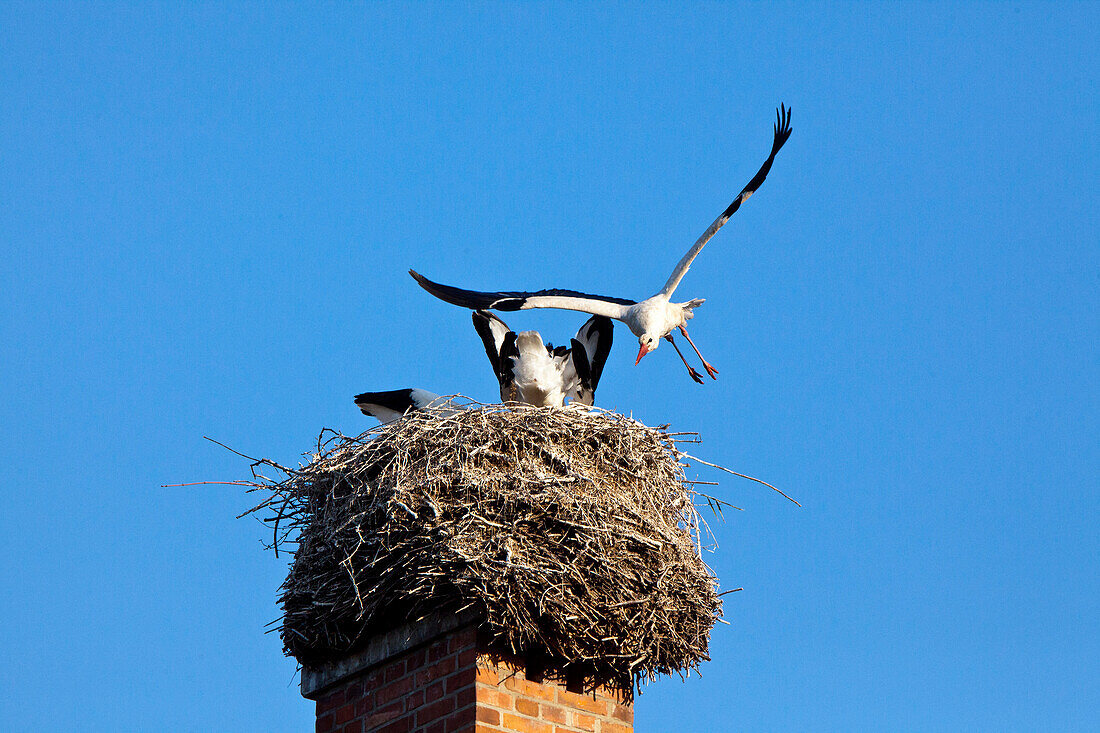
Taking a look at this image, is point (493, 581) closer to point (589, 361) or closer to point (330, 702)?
point (330, 702)

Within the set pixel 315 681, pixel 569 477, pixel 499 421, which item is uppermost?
pixel 499 421

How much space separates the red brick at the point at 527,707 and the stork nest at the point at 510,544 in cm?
24

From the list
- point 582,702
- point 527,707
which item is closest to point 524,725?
point 527,707

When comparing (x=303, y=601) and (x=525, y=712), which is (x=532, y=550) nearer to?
(x=525, y=712)

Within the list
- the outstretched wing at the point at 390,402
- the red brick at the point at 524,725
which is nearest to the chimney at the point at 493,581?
the red brick at the point at 524,725

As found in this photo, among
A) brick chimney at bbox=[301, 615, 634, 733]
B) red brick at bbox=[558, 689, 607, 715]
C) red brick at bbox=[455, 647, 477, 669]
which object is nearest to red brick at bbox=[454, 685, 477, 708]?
brick chimney at bbox=[301, 615, 634, 733]

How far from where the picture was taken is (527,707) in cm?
655

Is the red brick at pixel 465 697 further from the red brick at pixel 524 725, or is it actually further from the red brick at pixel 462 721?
the red brick at pixel 524 725

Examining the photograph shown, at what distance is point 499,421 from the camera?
7.67 m

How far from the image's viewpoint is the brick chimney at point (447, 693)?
6.39 m

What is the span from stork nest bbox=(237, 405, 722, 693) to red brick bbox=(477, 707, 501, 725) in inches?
12.4

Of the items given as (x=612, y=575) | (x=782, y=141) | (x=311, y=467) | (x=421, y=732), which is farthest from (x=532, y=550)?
(x=782, y=141)

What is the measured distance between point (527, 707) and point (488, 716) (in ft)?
0.96

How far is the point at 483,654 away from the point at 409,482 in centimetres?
110
